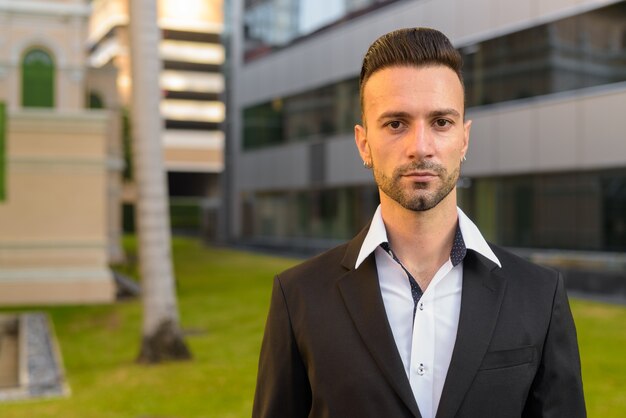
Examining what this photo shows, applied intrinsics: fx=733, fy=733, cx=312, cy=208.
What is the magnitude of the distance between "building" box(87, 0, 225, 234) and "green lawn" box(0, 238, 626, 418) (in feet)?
191

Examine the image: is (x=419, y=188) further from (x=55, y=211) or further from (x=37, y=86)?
(x=37, y=86)

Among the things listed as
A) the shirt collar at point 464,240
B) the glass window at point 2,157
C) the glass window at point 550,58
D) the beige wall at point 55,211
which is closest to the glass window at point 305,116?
the glass window at point 550,58

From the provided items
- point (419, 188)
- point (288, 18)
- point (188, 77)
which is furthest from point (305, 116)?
point (188, 77)

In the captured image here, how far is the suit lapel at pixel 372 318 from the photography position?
2.04 metres

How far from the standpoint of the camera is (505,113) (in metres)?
23.9

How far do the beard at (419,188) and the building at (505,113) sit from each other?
17.3 m

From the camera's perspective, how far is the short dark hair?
208 centimetres

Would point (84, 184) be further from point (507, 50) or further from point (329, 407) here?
point (329, 407)

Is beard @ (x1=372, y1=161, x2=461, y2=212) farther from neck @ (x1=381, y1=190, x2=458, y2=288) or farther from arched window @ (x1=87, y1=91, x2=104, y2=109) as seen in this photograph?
arched window @ (x1=87, y1=91, x2=104, y2=109)

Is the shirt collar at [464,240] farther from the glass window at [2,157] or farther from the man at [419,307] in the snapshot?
the glass window at [2,157]

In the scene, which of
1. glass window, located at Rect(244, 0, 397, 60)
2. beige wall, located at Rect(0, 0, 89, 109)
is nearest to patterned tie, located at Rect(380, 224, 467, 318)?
beige wall, located at Rect(0, 0, 89, 109)

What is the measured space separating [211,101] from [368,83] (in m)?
→ 79.4

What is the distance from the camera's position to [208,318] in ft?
51.5

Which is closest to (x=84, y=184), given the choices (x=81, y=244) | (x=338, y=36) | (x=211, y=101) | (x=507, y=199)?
(x=81, y=244)
